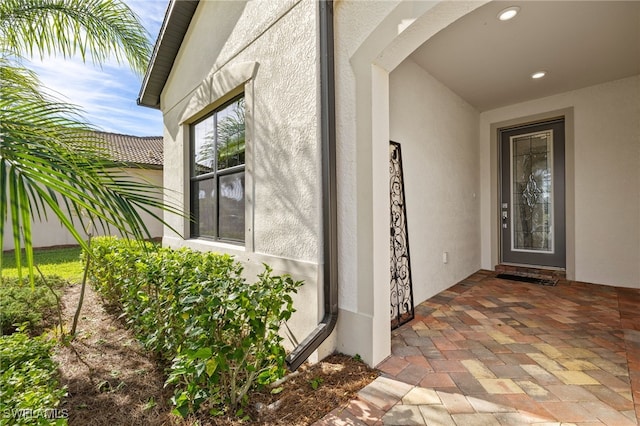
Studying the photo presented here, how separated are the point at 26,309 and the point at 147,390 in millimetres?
2571

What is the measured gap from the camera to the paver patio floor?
71.1 inches

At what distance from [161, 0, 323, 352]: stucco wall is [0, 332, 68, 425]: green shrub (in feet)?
4.19

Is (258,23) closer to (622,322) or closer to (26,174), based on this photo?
(26,174)

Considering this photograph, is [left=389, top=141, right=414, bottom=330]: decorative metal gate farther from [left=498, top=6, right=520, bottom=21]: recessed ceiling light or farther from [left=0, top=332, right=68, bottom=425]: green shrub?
[left=0, top=332, right=68, bottom=425]: green shrub

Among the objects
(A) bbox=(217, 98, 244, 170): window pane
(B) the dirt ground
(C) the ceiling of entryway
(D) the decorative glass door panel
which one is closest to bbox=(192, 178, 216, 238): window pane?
(A) bbox=(217, 98, 244, 170): window pane

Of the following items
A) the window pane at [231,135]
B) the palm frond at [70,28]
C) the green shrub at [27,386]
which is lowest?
the green shrub at [27,386]

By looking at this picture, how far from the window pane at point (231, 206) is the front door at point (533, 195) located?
478cm

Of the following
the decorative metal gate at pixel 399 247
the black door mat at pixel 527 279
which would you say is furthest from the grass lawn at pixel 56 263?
the black door mat at pixel 527 279

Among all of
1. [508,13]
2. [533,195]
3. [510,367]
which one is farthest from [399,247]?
[533,195]

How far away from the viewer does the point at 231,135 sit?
4.04 m

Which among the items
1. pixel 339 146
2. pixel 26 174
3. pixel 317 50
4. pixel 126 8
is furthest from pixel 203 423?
pixel 126 8

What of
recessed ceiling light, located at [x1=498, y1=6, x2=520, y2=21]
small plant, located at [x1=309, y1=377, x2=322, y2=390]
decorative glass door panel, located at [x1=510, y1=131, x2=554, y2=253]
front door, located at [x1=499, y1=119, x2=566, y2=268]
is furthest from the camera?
decorative glass door panel, located at [x1=510, y1=131, x2=554, y2=253]

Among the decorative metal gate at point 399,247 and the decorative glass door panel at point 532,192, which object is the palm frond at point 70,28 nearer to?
the decorative metal gate at point 399,247

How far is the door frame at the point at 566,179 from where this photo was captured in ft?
15.4
